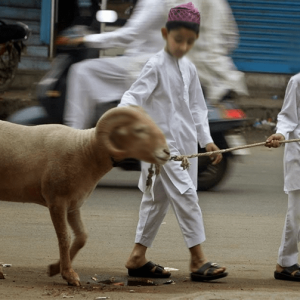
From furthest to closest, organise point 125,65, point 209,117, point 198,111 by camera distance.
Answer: point 209,117 < point 125,65 < point 198,111

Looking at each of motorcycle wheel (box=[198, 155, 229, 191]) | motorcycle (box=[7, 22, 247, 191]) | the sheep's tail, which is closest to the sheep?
the sheep's tail

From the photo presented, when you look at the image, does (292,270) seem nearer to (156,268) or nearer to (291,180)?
(291,180)

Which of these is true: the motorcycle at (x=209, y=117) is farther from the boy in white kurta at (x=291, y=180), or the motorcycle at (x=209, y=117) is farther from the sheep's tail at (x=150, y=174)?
the sheep's tail at (x=150, y=174)

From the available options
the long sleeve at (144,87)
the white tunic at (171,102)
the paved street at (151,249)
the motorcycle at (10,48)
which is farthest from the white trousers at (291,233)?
the motorcycle at (10,48)

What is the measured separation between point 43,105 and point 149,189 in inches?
170

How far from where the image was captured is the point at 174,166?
17.8 ft

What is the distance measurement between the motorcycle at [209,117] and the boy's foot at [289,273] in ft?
12.2

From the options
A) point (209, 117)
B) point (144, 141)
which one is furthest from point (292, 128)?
point (209, 117)

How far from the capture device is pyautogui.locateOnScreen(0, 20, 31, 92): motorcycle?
46.8 feet

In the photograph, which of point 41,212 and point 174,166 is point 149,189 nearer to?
point 174,166

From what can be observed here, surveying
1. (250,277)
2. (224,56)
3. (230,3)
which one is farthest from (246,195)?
(230,3)

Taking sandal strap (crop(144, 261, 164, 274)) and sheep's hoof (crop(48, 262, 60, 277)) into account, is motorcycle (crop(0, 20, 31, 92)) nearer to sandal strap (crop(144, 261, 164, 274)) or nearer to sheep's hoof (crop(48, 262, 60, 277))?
sandal strap (crop(144, 261, 164, 274))

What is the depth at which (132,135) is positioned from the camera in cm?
481

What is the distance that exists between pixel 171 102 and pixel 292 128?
0.85 metres
